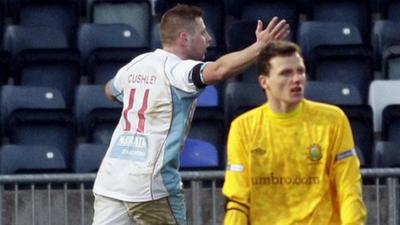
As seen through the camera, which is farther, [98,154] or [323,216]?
[98,154]

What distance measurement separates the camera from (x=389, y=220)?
33.2 ft

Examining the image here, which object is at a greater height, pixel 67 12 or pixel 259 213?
pixel 67 12

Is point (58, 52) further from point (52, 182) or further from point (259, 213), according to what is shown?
point (259, 213)

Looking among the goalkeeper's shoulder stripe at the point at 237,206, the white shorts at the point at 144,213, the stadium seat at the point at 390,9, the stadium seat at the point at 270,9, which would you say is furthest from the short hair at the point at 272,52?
the stadium seat at the point at 390,9

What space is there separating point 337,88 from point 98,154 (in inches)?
74.7

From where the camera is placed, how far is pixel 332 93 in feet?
38.4

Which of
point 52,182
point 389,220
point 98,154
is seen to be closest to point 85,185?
point 52,182

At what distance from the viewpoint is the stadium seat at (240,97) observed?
11555 mm

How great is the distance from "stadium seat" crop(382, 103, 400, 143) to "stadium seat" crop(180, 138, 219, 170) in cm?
134

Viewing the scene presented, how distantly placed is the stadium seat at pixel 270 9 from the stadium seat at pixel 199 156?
1968 millimetres

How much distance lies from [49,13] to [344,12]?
2487 millimetres

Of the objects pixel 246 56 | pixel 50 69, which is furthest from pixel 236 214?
pixel 50 69

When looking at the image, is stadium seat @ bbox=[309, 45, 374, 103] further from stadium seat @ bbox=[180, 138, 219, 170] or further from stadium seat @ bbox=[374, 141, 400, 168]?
stadium seat @ bbox=[180, 138, 219, 170]

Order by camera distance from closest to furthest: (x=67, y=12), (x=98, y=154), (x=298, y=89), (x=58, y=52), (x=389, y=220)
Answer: (x=298, y=89) < (x=389, y=220) < (x=98, y=154) < (x=58, y=52) < (x=67, y=12)
